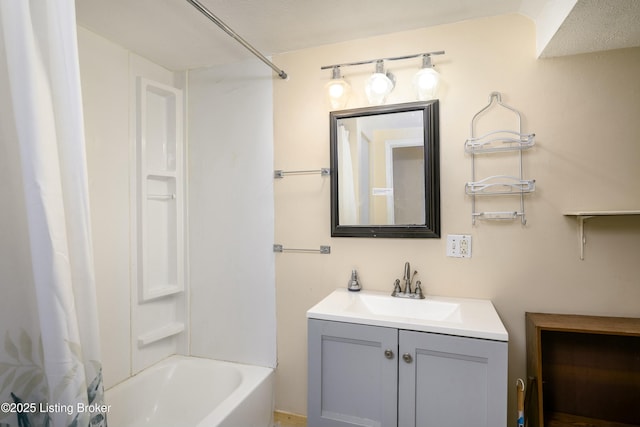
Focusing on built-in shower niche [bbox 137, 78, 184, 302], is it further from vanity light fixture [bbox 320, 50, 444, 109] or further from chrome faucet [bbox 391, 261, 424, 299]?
chrome faucet [bbox 391, 261, 424, 299]

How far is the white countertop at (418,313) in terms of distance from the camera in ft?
4.19

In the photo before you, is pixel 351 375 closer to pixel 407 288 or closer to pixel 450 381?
pixel 450 381

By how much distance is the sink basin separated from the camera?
63.4 inches

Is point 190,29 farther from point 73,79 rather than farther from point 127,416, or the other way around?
point 127,416

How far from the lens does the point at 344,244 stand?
1.91 meters

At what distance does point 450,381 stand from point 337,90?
153cm

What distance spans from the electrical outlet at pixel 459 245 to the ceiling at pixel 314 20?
96 cm

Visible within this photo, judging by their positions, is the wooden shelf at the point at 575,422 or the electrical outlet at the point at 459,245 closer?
the wooden shelf at the point at 575,422

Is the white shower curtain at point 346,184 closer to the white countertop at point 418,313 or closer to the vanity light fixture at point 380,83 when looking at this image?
the vanity light fixture at point 380,83

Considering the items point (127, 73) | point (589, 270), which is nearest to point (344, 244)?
point (589, 270)

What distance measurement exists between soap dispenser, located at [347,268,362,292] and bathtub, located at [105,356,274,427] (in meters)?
0.76

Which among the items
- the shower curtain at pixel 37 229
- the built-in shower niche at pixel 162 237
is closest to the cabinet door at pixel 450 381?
the shower curtain at pixel 37 229

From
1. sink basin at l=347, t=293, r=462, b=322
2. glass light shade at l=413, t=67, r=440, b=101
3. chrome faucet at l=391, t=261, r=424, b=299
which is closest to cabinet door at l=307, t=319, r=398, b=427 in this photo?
sink basin at l=347, t=293, r=462, b=322

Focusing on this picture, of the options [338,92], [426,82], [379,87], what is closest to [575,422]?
[426,82]
